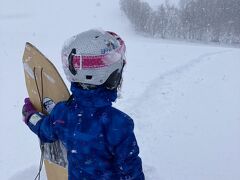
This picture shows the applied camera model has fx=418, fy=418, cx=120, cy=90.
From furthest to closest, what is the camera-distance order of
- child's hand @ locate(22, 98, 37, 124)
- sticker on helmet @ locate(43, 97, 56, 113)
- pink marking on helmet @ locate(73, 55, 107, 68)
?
1. sticker on helmet @ locate(43, 97, 56, 113)
2. child's hand @ locate(22, 98, 37, 124)
3. pink marking on helmet @ locate(73, 55, 107, 68)

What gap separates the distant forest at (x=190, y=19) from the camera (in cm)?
3841

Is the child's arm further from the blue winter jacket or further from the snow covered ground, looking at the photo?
the snow covered ground

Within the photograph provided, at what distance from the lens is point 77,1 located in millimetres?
40125

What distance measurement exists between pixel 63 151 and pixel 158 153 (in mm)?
2398

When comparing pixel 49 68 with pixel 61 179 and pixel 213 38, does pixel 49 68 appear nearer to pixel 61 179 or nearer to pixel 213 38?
pixel 61 179

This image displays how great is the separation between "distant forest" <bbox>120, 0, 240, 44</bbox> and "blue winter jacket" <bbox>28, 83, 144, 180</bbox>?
118 ft

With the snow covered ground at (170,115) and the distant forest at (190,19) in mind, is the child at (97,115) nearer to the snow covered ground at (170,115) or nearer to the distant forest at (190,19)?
the snow covered ground at (170,115)

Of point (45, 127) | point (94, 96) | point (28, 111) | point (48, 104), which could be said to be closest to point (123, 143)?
point (94, 96)

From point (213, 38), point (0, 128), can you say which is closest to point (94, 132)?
point (0, 128)

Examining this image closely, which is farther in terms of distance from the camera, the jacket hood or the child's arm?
the child's arm

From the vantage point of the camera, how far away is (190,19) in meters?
40.2

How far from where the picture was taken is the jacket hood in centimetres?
224

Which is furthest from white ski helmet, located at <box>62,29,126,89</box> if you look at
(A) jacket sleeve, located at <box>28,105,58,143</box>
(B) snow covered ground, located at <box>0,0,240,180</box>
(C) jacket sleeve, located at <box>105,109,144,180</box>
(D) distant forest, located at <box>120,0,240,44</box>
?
(D) distant forest, located at <box>120,0,240,44</box>

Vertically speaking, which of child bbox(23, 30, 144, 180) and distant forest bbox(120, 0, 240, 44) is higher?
child bbox(23, 30, 144, 180)
